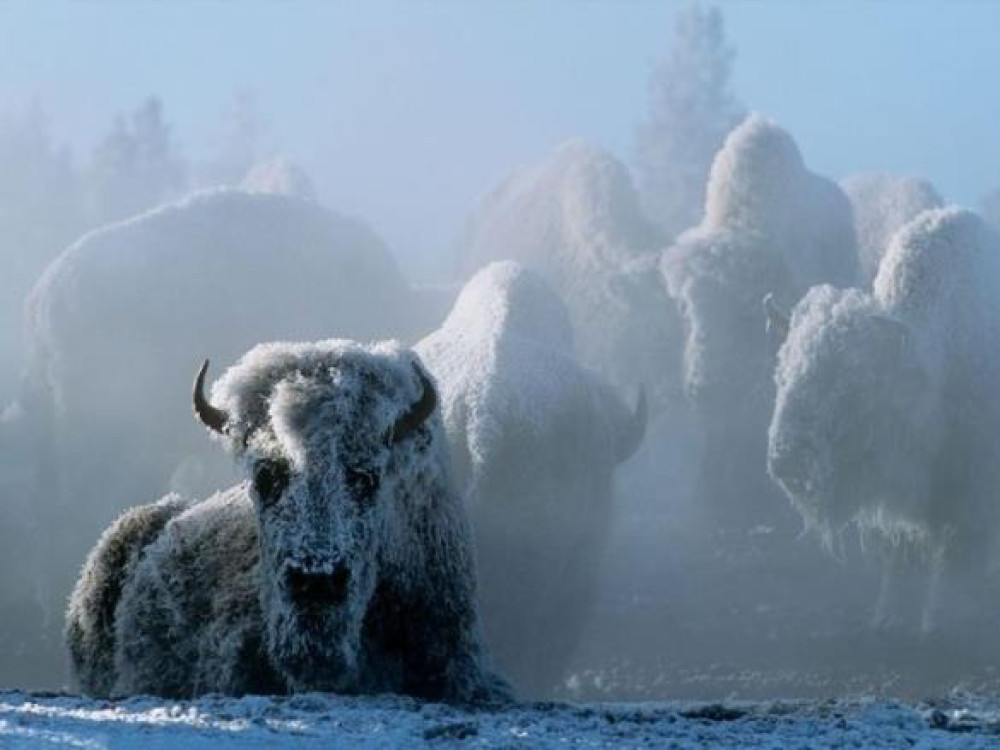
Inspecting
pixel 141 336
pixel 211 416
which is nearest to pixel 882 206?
pixel 141 336

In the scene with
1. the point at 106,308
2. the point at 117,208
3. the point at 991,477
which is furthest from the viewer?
the point at 117,208

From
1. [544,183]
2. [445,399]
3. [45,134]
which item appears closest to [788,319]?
[445,399]

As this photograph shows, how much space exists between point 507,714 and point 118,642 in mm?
1828

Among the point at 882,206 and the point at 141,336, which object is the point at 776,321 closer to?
the point at 141,336

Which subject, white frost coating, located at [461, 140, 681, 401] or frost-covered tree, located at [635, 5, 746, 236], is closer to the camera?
white frost coating, located at [461, 140, 681, 401]

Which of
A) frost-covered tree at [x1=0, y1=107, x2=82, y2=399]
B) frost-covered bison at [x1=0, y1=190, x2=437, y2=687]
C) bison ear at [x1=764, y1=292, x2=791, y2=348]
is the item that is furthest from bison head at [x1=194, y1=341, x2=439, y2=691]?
frost-covered tree at [x1=0, y1=107, x2=82, y2=399]

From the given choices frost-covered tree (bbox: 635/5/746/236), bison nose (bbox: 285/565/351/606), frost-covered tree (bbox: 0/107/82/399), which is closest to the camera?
bison nose (bbox: 285/565/351/606)

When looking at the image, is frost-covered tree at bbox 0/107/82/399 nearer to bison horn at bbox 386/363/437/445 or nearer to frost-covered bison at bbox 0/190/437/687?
frost-covered bison at bbox 0/190/437/687

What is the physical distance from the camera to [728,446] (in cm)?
1359

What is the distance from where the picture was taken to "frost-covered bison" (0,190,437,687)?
11.8 m

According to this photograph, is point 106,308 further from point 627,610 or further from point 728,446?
point 728,446

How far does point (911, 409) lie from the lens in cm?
1023

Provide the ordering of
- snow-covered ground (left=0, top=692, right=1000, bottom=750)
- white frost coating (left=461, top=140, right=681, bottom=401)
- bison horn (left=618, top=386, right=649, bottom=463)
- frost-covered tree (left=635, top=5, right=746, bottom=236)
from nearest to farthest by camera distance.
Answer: snow-covered ground (left=0, top=692, right=1000, bottom=750) < bison horn (left=618, top=386, right=649, bottom=463) < white frost coating (left=461, top=140, right=681, bottom=401) < frost-covered tree (left=635, top=5, right=746, bottom=236)

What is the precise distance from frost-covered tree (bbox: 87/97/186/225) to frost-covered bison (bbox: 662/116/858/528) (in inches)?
635
